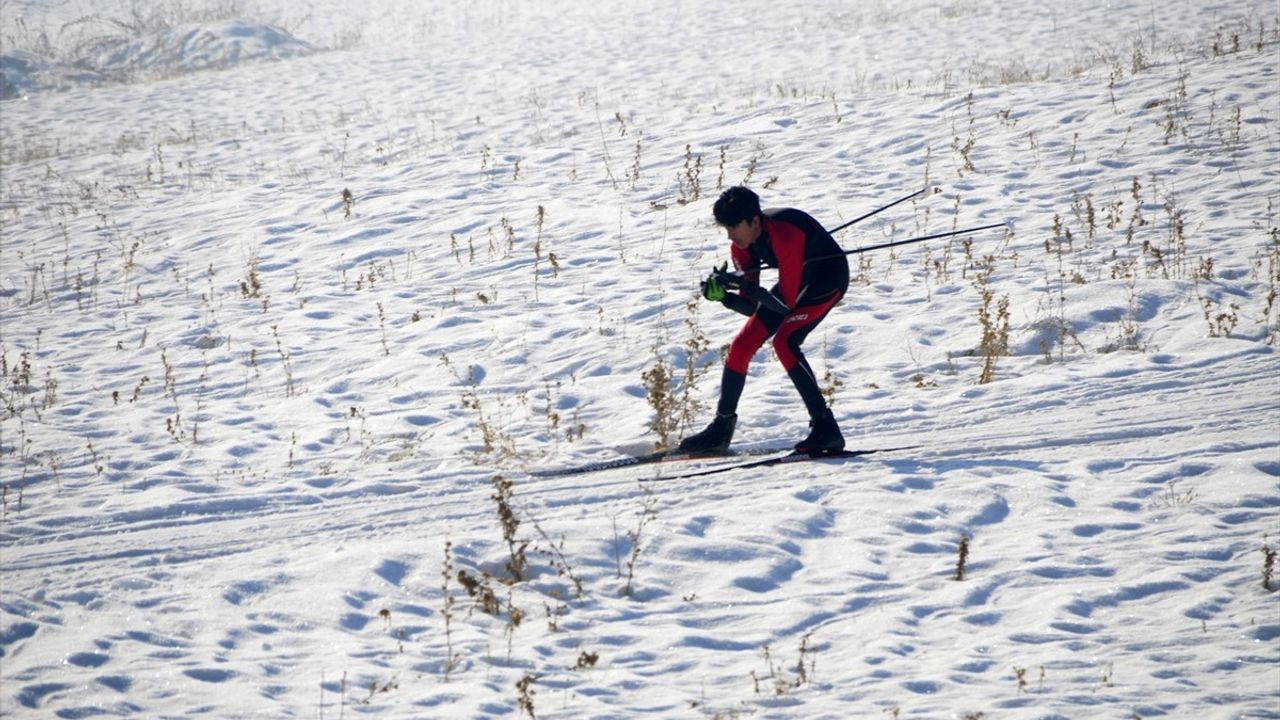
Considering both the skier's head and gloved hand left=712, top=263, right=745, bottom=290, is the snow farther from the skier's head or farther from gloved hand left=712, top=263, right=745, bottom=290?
the skier's head

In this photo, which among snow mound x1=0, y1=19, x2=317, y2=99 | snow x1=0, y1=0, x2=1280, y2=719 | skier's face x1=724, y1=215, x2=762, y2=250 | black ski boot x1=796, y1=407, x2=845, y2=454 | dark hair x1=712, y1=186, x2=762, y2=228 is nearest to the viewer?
snow x1=0, y1=0, x2=1280, y2=719

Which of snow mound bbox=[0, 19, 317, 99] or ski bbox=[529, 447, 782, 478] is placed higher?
snow mound bbox=[0, 19, 317, 99]

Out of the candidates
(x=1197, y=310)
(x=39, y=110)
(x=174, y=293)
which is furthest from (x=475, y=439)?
(x=39, y=110)

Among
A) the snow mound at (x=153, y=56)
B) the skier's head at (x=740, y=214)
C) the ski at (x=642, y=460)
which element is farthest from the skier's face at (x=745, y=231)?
the snow mound at (x=153, y=56)

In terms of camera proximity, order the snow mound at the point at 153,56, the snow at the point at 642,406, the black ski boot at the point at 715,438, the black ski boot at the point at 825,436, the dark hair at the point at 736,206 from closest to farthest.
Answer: the snow at the point at 642,406 < the dark hair at the point at 736,206 < the black ski boot at the point at 825,436 < the black ski boot at the point at 715,438 < the snow mound at the point at 153,56

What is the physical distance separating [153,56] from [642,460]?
22.5 meters

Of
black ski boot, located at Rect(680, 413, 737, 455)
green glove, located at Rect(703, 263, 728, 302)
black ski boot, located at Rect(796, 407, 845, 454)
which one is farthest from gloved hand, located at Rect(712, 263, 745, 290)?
black ski boot, located at Rect(796, 407, 845, 454)

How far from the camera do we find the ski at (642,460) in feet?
23.0

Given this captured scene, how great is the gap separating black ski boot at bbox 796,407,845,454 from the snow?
0.61 feet

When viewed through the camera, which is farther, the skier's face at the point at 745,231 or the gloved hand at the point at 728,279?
the gloved hand at the point at 728,279

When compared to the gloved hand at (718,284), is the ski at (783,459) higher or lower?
lower

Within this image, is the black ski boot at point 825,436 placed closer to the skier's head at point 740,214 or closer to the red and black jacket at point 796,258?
the red and black jacket at point 796,258

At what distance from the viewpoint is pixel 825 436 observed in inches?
273

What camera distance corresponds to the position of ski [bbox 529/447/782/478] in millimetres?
7008
